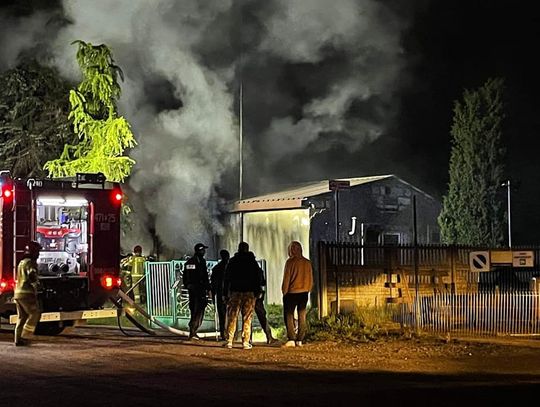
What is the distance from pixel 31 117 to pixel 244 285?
38.9ft

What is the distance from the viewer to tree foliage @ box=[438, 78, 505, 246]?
29734 mm

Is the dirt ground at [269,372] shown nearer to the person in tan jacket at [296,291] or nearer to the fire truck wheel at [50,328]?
the person in tan jacket at [296,291]

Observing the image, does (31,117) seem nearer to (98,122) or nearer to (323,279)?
(98,122)

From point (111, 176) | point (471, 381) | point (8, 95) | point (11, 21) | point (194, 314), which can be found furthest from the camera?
point (11, 21)

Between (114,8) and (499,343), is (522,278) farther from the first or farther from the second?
(114,8)

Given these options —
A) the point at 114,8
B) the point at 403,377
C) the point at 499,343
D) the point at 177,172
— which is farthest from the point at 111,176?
the point at 403,377

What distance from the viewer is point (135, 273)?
21.7m

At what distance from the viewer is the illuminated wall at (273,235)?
2420 cm

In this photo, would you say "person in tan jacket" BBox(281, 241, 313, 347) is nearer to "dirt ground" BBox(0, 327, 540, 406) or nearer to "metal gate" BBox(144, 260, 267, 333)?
"dirt ground" BBox(0, 327, 540, 406)

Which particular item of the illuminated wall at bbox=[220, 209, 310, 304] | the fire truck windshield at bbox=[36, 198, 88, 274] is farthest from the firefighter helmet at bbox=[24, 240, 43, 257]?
the illuminated wall at bbox=[220, 209, 310, 304]

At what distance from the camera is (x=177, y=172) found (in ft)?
80.4

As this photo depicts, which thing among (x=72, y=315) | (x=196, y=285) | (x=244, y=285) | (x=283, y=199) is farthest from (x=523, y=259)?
(x=283, y=199)

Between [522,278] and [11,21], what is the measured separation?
16.0 m

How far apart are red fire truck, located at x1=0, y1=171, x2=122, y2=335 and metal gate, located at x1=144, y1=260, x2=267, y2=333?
296 centimetres
